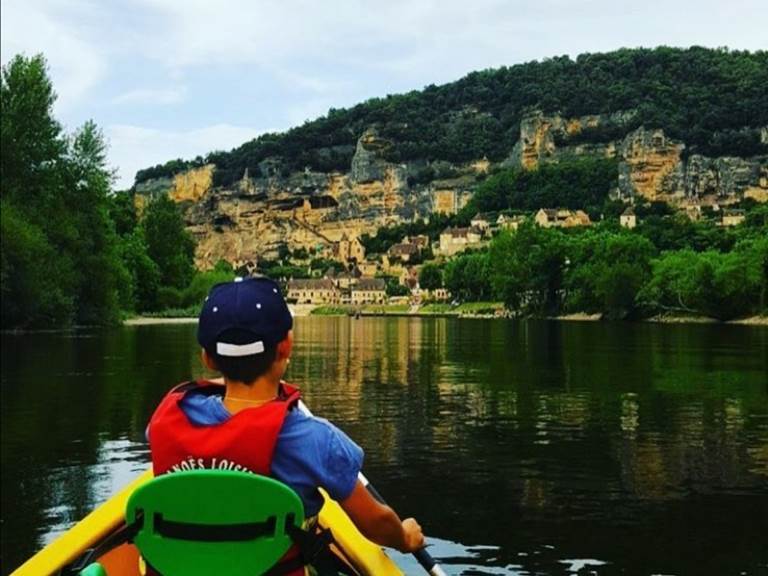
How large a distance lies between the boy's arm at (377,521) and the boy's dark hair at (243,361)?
0.58m

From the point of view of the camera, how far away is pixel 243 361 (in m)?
3.50

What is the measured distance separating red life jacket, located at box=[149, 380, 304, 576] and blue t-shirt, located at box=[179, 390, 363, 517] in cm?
5

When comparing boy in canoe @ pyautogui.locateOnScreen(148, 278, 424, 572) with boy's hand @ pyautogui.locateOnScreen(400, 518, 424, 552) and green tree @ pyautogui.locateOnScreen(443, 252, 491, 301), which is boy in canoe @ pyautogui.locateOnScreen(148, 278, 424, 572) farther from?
green tree @ pyautogui.locateOnScreen(443, 252, 491, 301)

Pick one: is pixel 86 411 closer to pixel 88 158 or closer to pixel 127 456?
pixel 127 456

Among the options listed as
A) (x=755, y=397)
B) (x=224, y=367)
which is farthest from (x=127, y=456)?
(x=755, y=397)

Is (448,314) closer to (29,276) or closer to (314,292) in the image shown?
(314,292)

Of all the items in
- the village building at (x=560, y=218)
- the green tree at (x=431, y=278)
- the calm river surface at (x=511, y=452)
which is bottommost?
the calm river surface at (x=511, y=452)

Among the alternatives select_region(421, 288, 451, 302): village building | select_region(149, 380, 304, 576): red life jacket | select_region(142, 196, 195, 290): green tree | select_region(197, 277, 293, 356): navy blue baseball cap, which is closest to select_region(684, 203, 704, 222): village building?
select_region(421, 288, 451, 302): village building

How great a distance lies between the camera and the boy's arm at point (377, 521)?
372 cm

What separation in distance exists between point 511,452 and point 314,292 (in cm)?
17613

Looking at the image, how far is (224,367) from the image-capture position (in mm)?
3525

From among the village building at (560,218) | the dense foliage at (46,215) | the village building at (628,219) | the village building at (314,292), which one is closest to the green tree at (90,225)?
the dense foliage at (46,215)

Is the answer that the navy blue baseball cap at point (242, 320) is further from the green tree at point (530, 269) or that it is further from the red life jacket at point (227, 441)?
the green tree at point (530, 269)

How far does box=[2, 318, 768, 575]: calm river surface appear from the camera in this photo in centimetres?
907
